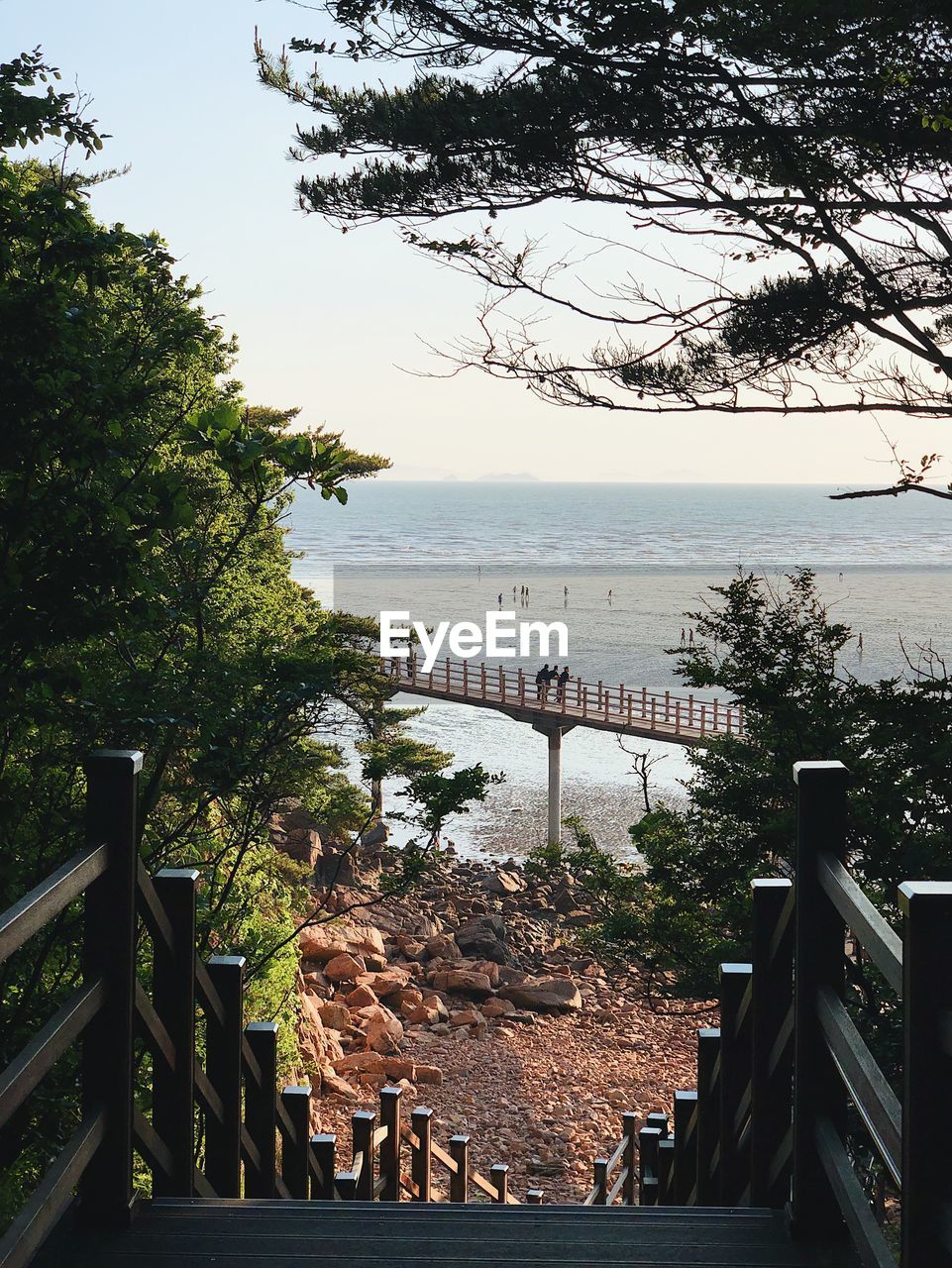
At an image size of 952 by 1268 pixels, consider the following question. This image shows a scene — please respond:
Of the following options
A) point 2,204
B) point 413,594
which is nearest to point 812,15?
point 2,204

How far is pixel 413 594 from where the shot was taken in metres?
64.8

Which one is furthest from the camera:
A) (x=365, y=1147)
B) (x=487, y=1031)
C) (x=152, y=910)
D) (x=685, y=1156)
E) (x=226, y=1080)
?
(x=487, y=1031)

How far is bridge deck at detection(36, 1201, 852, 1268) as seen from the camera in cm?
173

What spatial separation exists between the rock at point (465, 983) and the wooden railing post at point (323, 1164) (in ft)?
39.6

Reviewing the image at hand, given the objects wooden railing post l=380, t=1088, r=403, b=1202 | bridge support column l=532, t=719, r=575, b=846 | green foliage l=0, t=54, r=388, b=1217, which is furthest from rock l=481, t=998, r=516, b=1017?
bridge support column l=532, t=719, r=575, b=846

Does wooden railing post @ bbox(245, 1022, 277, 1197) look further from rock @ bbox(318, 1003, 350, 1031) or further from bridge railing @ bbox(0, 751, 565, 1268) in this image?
rock @ bbox(318, 1003, 350, 1031)

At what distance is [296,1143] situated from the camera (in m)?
3.26

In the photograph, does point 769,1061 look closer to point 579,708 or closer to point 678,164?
point 678,164

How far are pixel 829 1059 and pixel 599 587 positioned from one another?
6503cm

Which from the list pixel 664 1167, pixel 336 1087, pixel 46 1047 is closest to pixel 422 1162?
pixel 664 1167

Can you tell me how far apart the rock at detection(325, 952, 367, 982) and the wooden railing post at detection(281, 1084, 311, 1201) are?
1176 centimetres

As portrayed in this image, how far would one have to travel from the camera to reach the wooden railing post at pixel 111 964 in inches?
70.2

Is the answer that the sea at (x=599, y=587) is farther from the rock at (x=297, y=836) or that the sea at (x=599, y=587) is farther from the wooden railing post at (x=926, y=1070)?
the wooden railing post at (x=926, y=1070)

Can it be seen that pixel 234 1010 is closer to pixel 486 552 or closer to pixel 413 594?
pixel 413 594
